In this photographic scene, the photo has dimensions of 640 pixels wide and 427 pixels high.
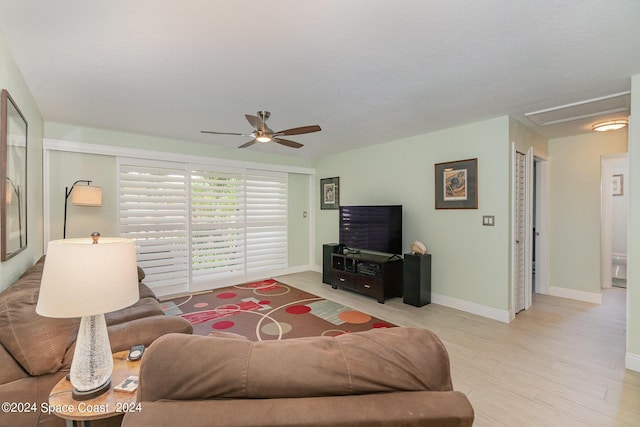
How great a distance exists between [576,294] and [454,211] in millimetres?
2323

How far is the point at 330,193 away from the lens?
575 centimetres

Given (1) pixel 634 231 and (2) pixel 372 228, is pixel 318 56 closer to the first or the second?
(2) pixel 372 228

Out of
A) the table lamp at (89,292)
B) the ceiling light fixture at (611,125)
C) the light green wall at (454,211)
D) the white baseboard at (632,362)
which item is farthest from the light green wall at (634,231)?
the table lamp at (89,292)

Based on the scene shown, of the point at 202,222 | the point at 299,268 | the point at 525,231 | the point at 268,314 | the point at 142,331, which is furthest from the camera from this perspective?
the point at 299,268

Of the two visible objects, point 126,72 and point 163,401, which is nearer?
point 163,401

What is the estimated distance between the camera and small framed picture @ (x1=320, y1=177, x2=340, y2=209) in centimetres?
560

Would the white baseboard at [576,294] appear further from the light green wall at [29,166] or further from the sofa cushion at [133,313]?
the light green wall at [29,166]

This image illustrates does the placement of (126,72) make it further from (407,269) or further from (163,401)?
(407,269)

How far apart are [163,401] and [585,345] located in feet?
12.4

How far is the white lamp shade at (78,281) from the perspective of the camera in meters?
1.06

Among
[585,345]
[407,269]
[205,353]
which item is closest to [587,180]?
[585,345]

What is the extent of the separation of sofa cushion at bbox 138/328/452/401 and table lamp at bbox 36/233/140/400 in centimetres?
51

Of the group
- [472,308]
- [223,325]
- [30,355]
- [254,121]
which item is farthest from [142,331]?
[472,308]

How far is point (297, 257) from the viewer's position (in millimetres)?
6012
